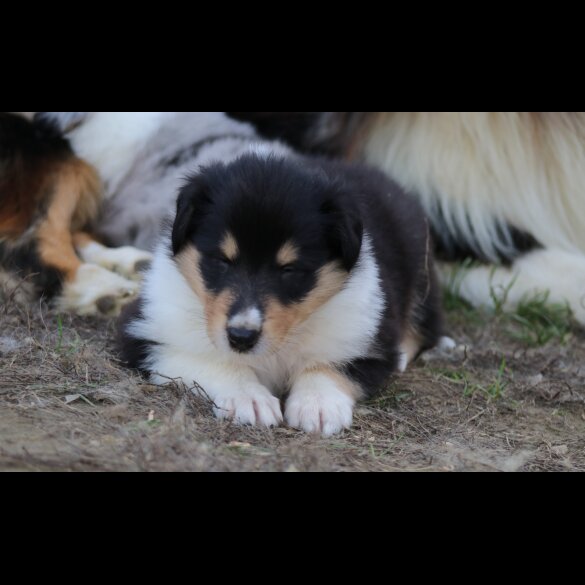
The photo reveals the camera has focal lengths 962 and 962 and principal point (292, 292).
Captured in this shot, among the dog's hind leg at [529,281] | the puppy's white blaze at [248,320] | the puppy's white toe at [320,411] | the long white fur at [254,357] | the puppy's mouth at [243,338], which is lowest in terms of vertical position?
the dog's hind leg at [529,281]

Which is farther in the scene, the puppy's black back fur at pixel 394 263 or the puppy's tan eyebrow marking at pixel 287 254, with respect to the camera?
the puppy's black back fur at pixel 394 263

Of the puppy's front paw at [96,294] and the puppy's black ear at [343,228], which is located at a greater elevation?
the puppy's black ear at [343,228]

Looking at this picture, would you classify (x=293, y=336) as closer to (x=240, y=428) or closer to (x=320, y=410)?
(x=320, y=410)

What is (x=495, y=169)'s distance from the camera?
538 cm

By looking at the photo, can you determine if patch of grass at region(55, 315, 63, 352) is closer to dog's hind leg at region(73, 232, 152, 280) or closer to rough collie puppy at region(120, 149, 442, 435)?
rough collie puppy at region(120, 149, 442, 435)

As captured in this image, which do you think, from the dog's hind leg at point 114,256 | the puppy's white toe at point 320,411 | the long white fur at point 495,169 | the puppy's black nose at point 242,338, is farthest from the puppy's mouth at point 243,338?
the long white fur at point 495,169

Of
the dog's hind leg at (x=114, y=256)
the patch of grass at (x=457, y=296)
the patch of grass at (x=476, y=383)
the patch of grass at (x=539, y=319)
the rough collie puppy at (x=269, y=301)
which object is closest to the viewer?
the rough collie puppy at (x=269, y=301)

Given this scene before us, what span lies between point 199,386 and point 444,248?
2.36 metres

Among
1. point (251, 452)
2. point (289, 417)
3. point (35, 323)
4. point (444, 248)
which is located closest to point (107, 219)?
point (35, 323)

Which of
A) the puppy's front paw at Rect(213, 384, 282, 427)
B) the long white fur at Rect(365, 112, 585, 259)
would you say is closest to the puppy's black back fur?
the puppy's front paw at Rect(213, 384, 282, 427)

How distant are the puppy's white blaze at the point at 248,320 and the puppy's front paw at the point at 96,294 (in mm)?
1475

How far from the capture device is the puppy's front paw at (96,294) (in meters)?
4.59

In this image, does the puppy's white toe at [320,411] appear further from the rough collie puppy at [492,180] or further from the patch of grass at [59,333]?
the rough collie puppy at [492,180]

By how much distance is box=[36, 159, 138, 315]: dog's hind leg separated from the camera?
4.60 meters
